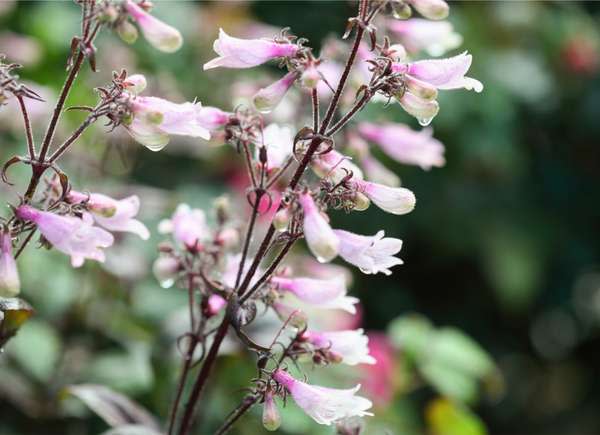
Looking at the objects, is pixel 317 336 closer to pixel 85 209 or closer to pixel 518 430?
pixel 85 209

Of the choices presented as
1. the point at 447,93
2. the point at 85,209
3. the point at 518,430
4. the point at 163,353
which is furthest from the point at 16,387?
the point at 518,430

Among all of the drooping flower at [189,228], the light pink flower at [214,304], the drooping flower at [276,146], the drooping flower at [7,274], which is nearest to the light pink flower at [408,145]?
the drooping flower at [276,146]

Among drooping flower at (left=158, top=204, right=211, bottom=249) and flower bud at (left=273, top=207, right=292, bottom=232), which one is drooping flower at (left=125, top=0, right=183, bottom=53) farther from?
drooping flower at (left=158, top=204, right=211, bottom=249)

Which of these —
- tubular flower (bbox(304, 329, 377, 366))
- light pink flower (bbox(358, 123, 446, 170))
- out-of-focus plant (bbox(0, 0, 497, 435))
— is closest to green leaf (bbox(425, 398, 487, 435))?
light pink flower (bbox(358, 123, 446, 170))

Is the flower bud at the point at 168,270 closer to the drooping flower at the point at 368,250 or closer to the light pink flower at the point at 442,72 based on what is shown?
the drooping flower at the point at 368,250

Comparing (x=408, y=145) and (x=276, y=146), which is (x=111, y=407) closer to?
(x=276, y=146)

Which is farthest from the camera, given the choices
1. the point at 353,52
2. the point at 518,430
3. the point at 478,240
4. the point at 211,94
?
the point at 518,430
